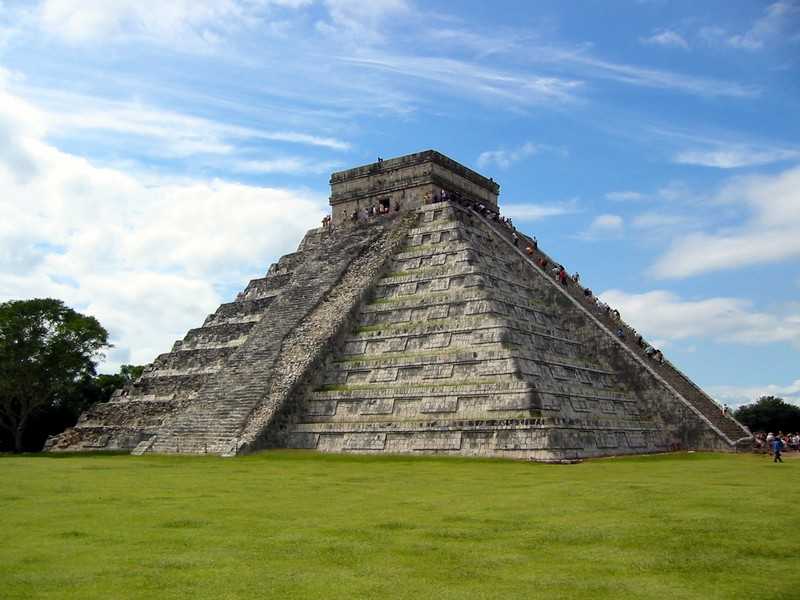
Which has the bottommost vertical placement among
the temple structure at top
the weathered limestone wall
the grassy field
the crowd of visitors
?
the grassy field

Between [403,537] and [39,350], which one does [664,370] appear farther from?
[39,350]

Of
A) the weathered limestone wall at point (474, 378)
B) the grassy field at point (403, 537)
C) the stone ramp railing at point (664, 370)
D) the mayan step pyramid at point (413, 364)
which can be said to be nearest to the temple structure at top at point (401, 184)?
the mayan step pyramid at point (413, 364)

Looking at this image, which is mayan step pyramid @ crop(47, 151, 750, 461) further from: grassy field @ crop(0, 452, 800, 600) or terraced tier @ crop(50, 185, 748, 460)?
grassy field @ crop(0, 452, 800, 600)

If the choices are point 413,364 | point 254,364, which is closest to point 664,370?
point 413,364

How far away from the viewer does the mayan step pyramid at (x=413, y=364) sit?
21.3 m

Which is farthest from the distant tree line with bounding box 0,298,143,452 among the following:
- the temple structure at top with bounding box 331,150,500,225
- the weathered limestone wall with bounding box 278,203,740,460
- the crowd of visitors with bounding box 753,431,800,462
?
the crowd of visitors with bounding box 753,431,800,462

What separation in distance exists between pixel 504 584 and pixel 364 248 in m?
24.0

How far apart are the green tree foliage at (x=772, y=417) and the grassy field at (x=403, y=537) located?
1532 inches

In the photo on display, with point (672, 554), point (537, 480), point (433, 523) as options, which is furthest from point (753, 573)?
point (537, 480)

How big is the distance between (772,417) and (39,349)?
45039mm

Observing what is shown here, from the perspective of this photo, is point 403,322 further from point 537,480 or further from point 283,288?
point 537,480

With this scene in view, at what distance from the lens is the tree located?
33.7 metres

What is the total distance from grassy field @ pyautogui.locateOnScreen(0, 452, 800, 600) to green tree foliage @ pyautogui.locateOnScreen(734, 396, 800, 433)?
38.9 metres

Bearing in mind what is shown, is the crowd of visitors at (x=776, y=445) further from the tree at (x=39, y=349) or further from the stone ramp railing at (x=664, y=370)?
the tree at (x=39, y=349)
